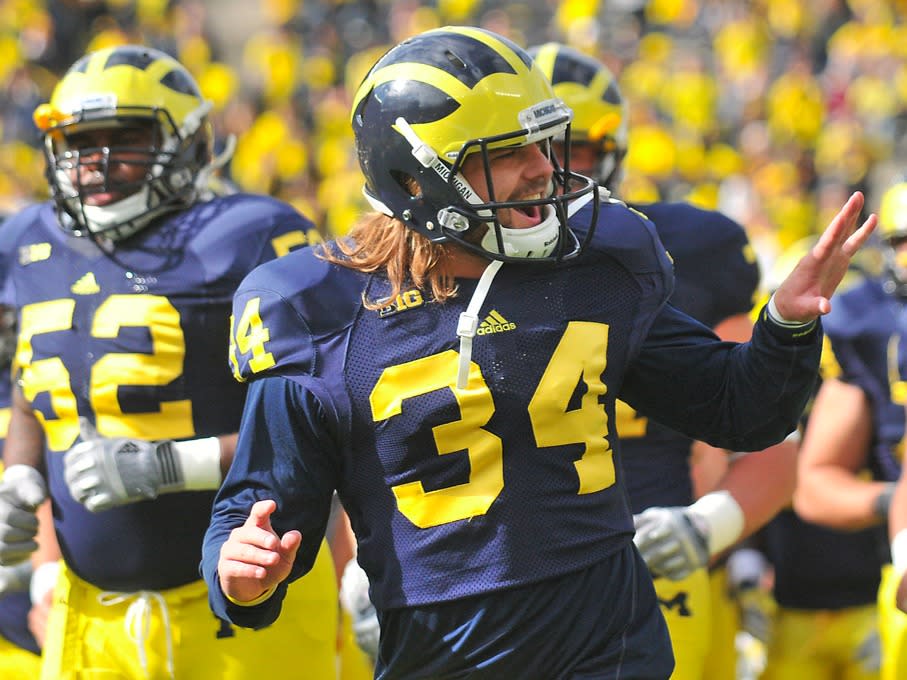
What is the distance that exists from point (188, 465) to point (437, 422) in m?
0.95

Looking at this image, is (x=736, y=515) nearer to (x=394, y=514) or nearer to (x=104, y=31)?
(x=394, y=514)

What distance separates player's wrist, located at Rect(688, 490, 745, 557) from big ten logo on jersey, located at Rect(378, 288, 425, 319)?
1131mm

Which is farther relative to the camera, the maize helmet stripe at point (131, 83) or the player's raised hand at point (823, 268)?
the maize helmet stripe at point (131, 83)

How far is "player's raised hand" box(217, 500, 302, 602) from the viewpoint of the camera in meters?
2.18

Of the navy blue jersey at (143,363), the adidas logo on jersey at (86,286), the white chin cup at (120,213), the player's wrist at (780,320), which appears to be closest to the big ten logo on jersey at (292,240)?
the navy blue jersey at (143,363)

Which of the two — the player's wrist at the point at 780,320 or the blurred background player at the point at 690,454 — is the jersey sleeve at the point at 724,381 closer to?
the player's wrist at the point at 780,320

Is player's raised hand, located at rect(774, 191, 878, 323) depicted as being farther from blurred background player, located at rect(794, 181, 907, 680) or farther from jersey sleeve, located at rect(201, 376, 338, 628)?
blurred background player, located at rect(794, 181, 907, 680)

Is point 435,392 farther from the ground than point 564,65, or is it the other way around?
point 564,65

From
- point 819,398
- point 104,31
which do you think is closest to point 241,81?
point 104,31

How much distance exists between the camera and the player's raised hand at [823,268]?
229 cm

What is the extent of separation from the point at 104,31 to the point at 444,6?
12.3 feet

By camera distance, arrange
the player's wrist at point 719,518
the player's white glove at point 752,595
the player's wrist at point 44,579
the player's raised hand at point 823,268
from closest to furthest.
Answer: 1. the player's raised hand at point 823,268
2. the player's wrist at point 719,518
3. the player's wrist at point 44,579
4. the player's white glove at point 752,595

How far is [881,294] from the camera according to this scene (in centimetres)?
436

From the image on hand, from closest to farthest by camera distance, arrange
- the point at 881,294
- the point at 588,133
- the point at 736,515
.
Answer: the point at 736,515
the point at 588,133
the point at 881,294
